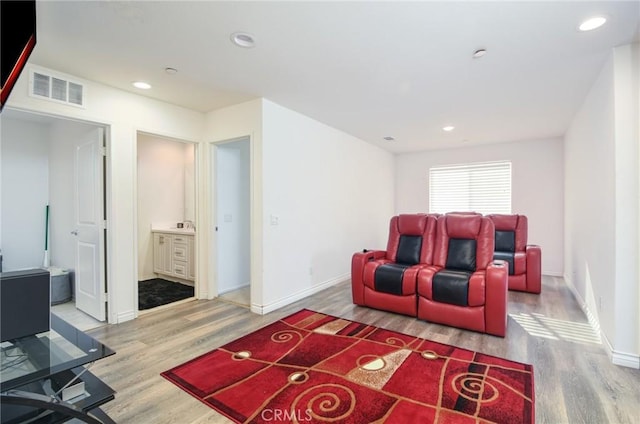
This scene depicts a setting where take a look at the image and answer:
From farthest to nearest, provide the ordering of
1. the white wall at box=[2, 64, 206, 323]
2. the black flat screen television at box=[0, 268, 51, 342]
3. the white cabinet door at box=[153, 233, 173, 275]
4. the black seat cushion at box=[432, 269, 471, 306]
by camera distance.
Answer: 1. the white cabinet door at box=[153, 233, 173, 275]
2. the white wall at box=[2, 64, 206, 323]
3. the black seat cushion at box=[432, 269, 471, 306]
4. the black flat screen television at box=[0, 268, 51, 342]

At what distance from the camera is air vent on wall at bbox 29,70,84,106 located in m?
2.69

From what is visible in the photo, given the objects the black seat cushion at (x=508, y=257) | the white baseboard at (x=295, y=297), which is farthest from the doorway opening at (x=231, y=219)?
the black seat cushion at (x=508, y=257)

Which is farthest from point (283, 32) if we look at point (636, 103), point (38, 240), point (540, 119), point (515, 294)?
point (38, 240)

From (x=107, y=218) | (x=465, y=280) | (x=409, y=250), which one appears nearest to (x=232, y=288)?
(x=107, y=218)

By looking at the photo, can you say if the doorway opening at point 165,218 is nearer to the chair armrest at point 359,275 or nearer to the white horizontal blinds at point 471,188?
the chair armrest at point 359,275

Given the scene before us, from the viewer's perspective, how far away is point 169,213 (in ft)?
17.9

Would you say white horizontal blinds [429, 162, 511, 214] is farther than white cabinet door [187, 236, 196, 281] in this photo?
Yes

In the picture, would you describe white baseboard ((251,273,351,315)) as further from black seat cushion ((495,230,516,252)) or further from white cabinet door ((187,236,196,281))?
black seat cushion ((495,230,516,252))

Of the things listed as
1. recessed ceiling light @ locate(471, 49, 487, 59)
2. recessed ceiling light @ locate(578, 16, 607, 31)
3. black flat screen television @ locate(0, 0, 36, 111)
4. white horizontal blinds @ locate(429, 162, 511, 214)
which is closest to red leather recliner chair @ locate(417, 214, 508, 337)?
recessed ceiling light @ locate(471, 49, 487, 59)

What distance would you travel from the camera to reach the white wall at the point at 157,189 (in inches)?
201

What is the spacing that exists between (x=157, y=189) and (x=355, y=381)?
4.62 m

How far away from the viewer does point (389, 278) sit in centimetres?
346

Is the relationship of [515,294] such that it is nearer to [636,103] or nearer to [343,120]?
[636,103]

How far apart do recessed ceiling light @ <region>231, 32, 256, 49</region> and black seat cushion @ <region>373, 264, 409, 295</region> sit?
259 centimetres
